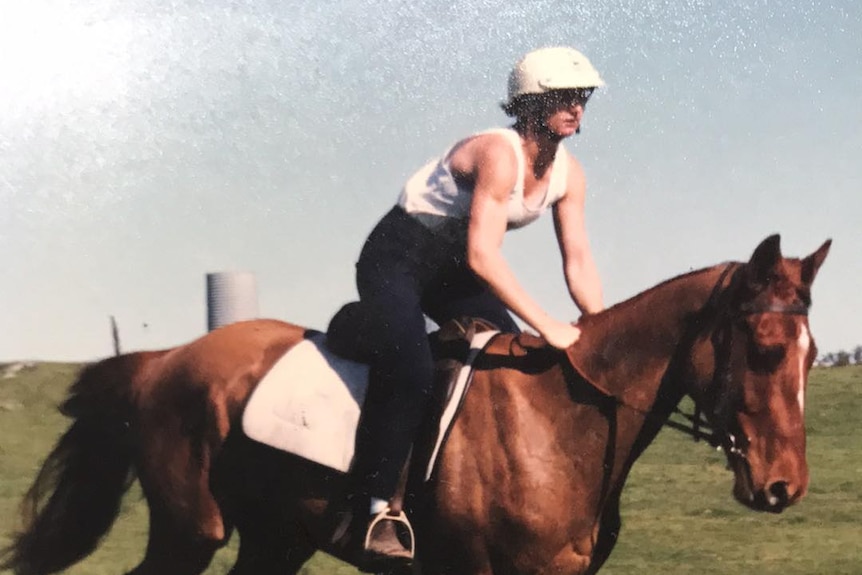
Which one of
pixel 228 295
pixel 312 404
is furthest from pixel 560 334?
pixel 228 295

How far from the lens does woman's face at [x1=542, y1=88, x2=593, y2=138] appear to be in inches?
227

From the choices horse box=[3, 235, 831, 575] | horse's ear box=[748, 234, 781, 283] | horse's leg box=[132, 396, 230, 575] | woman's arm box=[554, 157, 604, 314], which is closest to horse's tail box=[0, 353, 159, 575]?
horse box=[3, 235, 831, 575]

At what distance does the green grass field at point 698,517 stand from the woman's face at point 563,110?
10.2 ft

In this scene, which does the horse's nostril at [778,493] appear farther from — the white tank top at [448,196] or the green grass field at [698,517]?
the green grass field at [698,517]

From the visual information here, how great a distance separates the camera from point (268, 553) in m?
6.82

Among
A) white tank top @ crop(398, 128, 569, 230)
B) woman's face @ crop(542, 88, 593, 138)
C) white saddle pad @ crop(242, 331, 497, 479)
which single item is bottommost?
white saddle pad @ crop(242, 331, 497, 479)

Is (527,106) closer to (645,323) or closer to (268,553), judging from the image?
(645,323)

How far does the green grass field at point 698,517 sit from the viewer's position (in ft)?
35.5

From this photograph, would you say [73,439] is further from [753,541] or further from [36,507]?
[753,541]

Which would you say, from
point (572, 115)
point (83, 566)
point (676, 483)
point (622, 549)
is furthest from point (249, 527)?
point (676, 483)

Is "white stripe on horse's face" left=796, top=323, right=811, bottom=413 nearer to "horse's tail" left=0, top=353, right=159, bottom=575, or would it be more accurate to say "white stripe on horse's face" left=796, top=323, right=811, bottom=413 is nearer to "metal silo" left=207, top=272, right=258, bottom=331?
"horse's tail" left=0, top=353, right=159, bottom=575

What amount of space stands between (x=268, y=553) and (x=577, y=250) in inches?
84.4

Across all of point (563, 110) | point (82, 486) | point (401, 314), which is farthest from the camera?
point (82, 486)

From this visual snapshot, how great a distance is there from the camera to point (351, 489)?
20.0 ft
